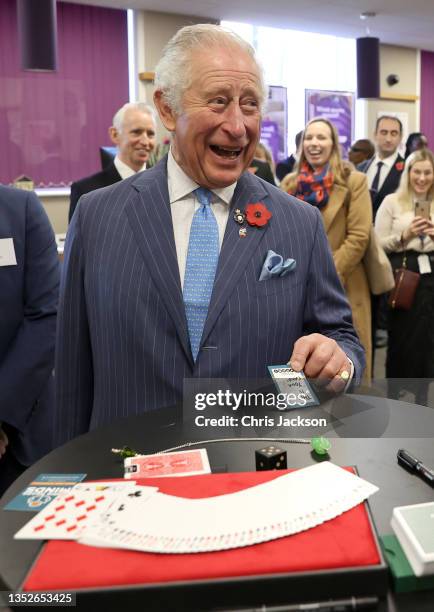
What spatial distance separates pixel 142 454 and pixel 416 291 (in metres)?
3.33

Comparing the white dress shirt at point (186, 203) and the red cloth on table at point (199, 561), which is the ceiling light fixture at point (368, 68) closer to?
the white dress shirt at point (186, 203)

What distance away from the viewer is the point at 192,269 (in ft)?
5.15

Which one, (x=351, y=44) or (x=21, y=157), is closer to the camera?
(x=21, y=157)

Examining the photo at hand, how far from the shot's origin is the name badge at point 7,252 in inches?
77.4

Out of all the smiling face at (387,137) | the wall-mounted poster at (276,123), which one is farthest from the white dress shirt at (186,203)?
the wall-mounted poster at (276,123)

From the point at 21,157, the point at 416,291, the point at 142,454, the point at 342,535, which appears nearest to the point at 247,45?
the point at 142,454

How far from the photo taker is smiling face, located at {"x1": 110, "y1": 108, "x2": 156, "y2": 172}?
390cm

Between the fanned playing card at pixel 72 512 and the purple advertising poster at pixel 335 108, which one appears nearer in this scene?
the fanned playing card at pixel 72 512

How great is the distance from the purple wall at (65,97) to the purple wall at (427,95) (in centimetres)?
585

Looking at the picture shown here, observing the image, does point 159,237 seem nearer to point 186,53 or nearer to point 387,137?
point 186,53

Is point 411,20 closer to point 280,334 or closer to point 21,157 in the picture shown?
point 21,157

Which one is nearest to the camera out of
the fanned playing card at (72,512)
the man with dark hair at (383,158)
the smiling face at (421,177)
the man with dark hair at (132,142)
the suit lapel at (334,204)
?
the fanned playing card at (72,512)

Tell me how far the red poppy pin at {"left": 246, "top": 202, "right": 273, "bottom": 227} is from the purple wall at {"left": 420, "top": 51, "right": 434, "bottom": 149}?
1107cm

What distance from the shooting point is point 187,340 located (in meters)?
1.49
